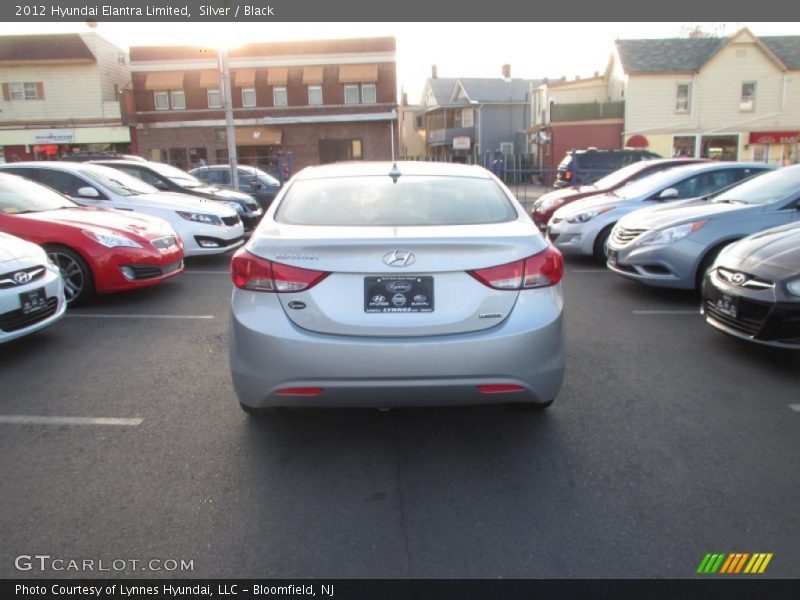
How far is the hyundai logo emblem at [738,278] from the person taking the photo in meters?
5.00

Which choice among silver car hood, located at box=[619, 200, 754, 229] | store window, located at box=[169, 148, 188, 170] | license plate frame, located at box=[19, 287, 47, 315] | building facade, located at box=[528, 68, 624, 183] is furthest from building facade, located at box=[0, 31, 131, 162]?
silver car hood, located at box=[619, 200, 754, 229]

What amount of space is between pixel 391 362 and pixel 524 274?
0.83m

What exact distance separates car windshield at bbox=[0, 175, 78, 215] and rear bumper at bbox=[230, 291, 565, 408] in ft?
16.8

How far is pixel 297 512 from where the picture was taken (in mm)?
3070

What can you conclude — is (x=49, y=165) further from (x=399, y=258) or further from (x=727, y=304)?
(x=727, y=304)

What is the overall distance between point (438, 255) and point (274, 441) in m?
1.51

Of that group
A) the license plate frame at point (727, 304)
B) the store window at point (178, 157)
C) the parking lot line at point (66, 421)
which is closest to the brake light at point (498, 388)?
the parking lot line at point (66, 421)

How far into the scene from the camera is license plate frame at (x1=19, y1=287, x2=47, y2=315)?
5164 mm

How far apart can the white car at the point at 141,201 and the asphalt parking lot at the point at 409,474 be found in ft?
14.8

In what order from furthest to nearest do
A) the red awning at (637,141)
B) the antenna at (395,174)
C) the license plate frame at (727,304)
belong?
the red awning at (637,141) → the license plate frame at (727,304) → the antenna at (395,174)

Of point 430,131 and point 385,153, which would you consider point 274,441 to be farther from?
point 430,131

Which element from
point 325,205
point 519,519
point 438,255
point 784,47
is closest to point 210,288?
point 325,205

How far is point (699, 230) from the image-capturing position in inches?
270

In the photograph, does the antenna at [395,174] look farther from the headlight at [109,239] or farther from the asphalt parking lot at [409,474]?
the headlight at [109,239]
